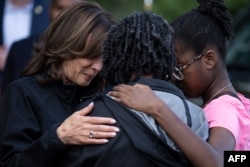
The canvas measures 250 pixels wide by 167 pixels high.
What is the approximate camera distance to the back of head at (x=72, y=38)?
3752 millimetres

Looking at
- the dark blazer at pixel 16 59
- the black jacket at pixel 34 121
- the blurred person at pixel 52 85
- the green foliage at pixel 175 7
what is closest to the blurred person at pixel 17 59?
the dark blazer at pixel 16 59

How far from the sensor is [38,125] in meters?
3.64

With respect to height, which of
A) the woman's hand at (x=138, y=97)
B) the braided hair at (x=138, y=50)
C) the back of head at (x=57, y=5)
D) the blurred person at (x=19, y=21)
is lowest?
the blurred person at (x=19, y=21)

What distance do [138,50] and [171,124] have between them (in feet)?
0.99

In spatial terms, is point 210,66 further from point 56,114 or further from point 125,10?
point 125,10

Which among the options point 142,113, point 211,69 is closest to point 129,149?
point 142,113

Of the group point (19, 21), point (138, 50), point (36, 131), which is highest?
point (138, 50)

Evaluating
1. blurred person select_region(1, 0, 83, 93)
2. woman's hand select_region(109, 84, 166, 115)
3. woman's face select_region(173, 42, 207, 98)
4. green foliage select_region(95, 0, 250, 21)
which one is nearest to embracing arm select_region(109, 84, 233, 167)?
woman's hand select_region(109, 84, 166, 115)

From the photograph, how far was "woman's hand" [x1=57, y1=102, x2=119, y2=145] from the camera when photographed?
10.4 feet

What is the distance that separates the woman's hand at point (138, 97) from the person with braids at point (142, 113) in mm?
16

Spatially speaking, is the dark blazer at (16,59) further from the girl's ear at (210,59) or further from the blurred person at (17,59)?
the girl's ear at (210,59)

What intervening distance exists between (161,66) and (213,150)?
1.22 feet

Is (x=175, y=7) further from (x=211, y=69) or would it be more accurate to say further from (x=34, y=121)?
(x=34, y=121)

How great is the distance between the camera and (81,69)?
12.6 ft
